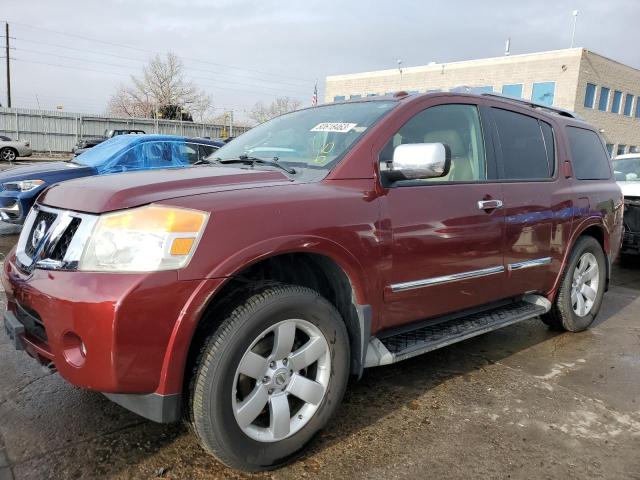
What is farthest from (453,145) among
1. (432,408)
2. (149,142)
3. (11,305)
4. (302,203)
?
(149,142)

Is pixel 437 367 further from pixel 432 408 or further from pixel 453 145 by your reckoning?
pixel 453 145

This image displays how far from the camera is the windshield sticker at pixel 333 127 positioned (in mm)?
2979

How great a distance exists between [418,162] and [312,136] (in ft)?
2.58

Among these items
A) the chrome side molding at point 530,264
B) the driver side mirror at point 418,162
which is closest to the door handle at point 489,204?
the chrome side molding at point 530,264

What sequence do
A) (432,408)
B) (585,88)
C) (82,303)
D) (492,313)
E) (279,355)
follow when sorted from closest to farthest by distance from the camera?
(82,303) < (279,355) < (432,408) < (492,313) < (585,88)

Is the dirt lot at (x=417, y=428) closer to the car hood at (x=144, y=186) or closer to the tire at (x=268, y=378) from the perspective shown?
the tire at (x=268, y=378)

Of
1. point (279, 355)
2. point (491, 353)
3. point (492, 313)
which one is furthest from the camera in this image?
point (491, 353)

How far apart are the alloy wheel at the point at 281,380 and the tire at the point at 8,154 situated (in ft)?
85.5

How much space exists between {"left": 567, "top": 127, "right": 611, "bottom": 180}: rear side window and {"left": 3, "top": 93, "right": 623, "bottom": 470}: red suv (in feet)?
2.52

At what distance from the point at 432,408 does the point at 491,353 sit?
1.16m

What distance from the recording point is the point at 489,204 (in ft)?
10.7

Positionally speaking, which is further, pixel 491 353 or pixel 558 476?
pixel 491 353

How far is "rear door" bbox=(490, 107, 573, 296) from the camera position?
138 inches

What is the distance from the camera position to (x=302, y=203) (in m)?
2.40
